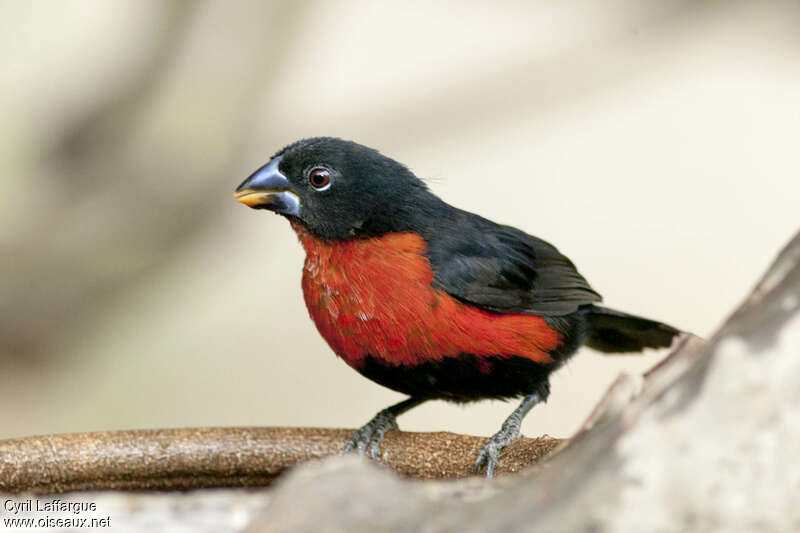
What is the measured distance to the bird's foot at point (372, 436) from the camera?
2.25 metres

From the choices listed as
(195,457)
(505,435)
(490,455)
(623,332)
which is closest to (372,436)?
(505,435)

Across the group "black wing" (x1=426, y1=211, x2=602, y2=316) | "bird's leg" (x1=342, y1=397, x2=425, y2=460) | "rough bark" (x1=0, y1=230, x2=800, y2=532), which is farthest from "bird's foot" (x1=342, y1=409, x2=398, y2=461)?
"rough bark" (x1=0, y1=230, x2=800, y2=532)

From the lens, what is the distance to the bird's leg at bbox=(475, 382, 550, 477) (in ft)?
6.93

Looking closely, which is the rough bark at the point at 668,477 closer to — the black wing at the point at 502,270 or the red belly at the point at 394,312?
the red belly at the point at 394,312

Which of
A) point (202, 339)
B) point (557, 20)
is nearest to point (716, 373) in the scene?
point (557, 20)

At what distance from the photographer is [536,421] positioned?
17.7 feet

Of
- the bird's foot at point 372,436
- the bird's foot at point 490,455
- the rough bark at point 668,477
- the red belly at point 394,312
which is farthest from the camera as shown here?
the red belly at point 394,312

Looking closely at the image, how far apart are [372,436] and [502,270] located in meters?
0.57

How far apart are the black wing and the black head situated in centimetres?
15

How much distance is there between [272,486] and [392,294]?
57 cm

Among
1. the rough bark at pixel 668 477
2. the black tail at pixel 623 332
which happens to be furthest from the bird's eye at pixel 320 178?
the rough bark at pixel 668 477

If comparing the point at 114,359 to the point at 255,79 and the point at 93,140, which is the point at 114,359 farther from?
the point at 255,79

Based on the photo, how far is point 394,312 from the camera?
2.44 metres

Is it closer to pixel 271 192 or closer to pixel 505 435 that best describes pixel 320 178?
pixel 271 192
